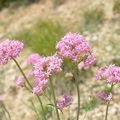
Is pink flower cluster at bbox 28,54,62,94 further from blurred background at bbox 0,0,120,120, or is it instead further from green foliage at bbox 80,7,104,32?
green foliage at bbox 80,7,104,32

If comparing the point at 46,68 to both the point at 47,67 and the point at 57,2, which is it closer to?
the point at 47,67

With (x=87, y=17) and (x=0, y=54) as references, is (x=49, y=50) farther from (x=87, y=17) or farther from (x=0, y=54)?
(x=0, y=54)

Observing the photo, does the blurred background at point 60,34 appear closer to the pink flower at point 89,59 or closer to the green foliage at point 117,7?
the green foliage at point 117,7

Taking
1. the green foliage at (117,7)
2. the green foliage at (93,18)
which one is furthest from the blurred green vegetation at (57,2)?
the green foliage at (117,7)

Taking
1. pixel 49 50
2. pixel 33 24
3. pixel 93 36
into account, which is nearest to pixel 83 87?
pixel 49 50

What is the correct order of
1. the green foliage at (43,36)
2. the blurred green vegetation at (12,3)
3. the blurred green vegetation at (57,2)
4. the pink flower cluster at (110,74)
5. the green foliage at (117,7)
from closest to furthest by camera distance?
the pink flower cluster at (110,74), the green foliage at (43,36), the green foliage at (117,7), the blurred green vegetation at (57,2), the blurred green vegetation at (12,3)

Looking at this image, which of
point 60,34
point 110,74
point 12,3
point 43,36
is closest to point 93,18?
point 60,34

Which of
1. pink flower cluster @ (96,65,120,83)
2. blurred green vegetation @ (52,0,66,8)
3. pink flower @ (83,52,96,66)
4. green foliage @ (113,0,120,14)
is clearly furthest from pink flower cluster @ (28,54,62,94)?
blurred green vegetation @ (52,0,66,8)
